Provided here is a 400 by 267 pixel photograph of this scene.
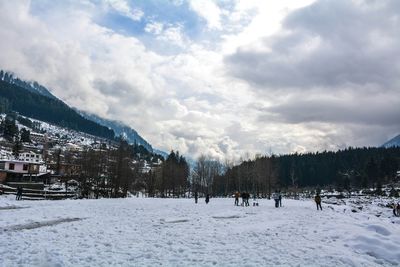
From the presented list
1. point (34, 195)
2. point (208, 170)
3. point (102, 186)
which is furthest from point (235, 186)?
point (34, 195)

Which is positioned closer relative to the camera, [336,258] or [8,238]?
[336,258]

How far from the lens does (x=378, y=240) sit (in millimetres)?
22609

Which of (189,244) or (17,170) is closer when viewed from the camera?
(189,244)

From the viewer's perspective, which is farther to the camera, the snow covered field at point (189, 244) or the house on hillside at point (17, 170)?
the house on hillside at point (17, 170)

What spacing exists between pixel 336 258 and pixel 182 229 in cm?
1205

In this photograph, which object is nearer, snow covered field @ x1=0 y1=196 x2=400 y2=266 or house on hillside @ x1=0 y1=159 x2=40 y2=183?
snow covered field @ x1=0 y1=196 x2=400 y2=266

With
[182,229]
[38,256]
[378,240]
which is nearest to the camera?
[38,256]

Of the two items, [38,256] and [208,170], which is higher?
[208,170]

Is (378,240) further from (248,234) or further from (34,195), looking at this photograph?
(34,195)

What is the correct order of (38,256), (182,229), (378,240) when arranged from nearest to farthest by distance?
(38,256) → (378,240) → (182,229)

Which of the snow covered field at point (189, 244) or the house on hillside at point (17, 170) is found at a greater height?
the house on hillside at point (17, 170)

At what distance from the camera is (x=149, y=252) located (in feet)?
61.5

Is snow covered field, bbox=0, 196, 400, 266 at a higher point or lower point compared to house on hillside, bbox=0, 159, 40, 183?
lower

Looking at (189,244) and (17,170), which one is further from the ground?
(17,170)
